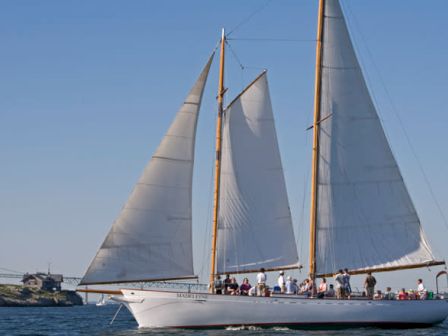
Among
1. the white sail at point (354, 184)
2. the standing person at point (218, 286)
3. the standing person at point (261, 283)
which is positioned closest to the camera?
the standing person at point (261, 283)

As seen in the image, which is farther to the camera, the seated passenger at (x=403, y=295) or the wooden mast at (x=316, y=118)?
the wooden mast at (x=316, y=118)

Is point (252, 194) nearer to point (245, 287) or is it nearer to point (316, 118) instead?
point (245, 287)

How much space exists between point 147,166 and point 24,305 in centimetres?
11765

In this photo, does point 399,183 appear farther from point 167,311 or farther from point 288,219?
point 167,311

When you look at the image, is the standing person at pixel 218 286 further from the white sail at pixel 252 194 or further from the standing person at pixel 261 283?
the standing person at pixel 261 283

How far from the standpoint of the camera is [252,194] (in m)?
46.2

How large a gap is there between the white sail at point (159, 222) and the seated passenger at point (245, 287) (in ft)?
10.4

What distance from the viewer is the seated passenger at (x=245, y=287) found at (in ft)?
146

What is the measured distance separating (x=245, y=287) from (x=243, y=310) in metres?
1.72

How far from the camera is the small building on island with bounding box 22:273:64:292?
582 ft

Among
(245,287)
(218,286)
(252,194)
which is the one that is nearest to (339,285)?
(245,287)

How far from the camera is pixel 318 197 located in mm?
47406

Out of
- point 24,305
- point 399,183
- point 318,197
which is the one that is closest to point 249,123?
point 318,197

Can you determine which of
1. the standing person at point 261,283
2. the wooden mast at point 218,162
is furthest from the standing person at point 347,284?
the wooden mast at point 218,162
